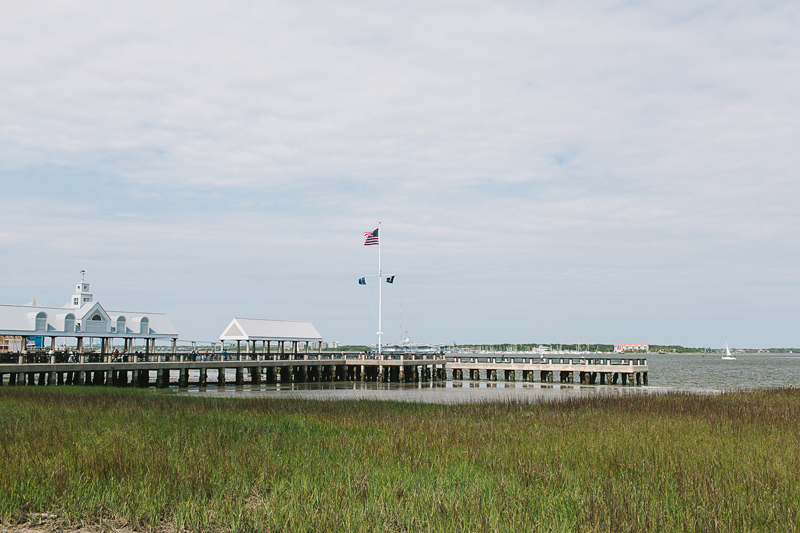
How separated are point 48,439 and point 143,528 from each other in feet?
18.8

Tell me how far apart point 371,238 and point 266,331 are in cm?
1357

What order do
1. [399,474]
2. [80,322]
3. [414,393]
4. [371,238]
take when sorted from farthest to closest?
[371,238] → [80,322] → [414,393] → [399,474]

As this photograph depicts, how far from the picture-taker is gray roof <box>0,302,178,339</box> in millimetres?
46031

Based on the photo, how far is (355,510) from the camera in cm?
775

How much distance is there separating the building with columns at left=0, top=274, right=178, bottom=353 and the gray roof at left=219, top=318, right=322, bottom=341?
5.63 meters

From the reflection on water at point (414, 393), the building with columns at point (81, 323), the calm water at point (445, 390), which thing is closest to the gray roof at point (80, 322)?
the building with columns at point (81, 323)

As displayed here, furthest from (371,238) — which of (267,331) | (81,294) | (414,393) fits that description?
(81,294)

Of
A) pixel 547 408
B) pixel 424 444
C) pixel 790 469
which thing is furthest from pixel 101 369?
pixel 790 469

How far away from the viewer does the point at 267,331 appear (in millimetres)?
61375

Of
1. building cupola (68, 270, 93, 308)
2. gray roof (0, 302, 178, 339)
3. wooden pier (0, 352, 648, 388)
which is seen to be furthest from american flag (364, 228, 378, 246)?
building cupola (68, 270, 93, 308)

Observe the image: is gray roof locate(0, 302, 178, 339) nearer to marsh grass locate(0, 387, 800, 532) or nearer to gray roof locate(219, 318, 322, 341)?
gray roof locate(219, 318, 322, 341)

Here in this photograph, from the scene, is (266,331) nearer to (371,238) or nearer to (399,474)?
(371,238)

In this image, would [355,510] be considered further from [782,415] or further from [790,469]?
[782,415]

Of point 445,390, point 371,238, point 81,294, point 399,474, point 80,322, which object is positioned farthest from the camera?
point 81,294
